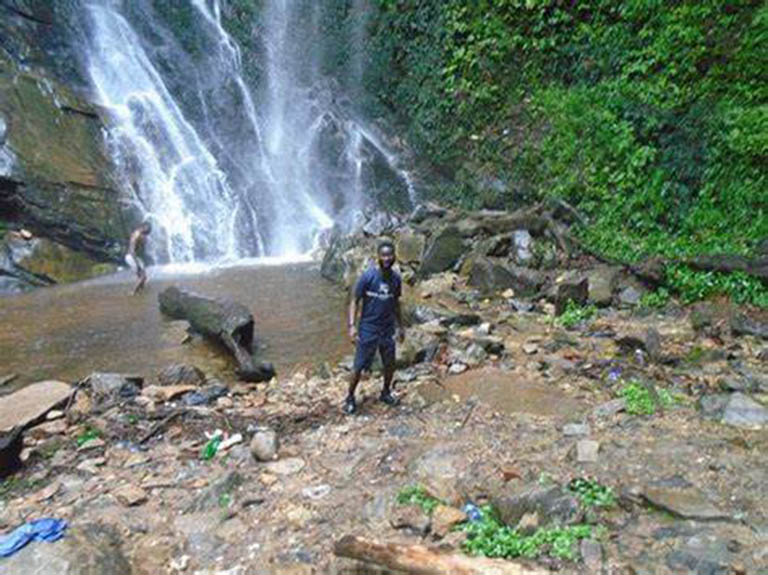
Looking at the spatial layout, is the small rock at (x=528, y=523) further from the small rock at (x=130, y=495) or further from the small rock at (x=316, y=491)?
the small rock at (x=130, y=495)

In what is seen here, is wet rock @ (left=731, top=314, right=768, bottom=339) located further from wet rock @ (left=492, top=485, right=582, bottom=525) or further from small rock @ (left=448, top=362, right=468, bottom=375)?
wet rock @ (left=492, top=485, right=582, bottom=525)

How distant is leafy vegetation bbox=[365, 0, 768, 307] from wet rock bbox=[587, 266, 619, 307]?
2.72ft

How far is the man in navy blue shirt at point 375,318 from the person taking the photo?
5.65 meters

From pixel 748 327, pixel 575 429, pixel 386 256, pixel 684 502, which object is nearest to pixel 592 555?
pixel 684 502

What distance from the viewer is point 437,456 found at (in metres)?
4.59

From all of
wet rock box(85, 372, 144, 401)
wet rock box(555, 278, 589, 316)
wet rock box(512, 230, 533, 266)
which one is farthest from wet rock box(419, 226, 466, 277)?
wet rock box(85, 372, 144, 401)

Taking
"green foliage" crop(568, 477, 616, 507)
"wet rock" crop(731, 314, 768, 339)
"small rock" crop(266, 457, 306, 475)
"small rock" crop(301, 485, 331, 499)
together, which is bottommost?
"small rock" crop(301, 485, 331, 499)

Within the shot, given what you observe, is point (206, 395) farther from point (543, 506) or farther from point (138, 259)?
point (138, 259)

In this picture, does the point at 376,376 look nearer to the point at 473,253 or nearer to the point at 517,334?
the point at 517,334

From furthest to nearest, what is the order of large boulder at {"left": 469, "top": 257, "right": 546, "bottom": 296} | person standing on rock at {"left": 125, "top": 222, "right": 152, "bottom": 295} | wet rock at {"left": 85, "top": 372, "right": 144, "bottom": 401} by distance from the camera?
person standing on rock at {"left": 125, "top": 222, "right": 152, "bottom": 295} < large boulder at {"left": 469, "top": 257, "right": 546, "bottom": 296} < wet rock at {"left": 85, "top": 372, "right": 144, "bottom": 401}

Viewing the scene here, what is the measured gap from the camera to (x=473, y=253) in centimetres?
1112

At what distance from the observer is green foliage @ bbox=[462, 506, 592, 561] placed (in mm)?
3355

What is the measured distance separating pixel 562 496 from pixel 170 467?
3.02 meters

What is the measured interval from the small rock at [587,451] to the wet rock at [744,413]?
1.16m
